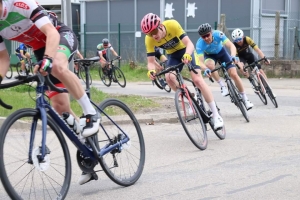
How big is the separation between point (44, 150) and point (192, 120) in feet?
11.8

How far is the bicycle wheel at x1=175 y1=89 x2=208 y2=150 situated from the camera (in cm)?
766

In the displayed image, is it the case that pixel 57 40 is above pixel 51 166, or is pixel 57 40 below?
above

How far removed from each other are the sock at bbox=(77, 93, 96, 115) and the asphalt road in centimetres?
77

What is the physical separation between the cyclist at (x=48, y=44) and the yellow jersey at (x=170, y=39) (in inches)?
110

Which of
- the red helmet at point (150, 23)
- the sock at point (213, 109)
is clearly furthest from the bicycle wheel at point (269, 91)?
the red helmet at point (150, 23)

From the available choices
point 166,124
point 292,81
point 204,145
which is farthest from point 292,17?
point 204,145

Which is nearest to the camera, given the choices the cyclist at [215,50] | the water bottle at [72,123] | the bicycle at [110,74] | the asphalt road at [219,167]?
the water bottle at [72,123]

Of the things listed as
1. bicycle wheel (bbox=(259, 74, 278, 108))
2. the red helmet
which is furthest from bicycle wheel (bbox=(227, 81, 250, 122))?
the red helmet

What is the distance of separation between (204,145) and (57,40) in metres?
3.58

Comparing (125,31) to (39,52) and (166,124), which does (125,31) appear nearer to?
(166,124)

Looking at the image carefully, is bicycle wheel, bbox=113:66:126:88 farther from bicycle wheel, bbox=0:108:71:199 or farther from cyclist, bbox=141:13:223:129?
bicycle wheel, bbox=0:108:71:199

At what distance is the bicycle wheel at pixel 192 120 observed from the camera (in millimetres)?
7655

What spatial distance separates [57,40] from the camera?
4.64m

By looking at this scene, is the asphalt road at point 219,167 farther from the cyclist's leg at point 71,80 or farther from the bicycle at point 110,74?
the bicycle at point 110,74
